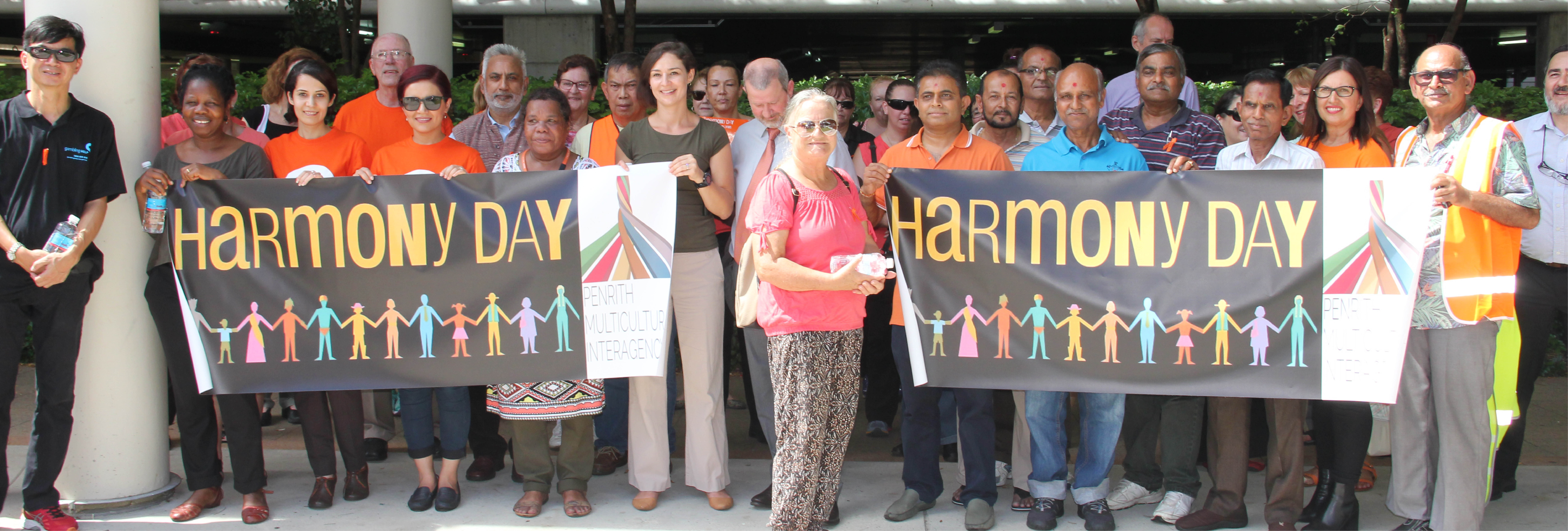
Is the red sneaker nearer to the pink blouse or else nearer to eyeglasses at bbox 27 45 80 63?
eyeglasses at bbox 27 45 80 63

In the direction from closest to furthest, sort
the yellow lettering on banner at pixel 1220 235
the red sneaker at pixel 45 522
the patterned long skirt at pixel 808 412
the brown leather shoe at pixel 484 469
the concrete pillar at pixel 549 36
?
the patterned long skirt at pixel 808 412, the yellow lettering on banner at pixel 1220 235, the red sneaker at pixel 45 522, the brown leather shoe at pixel 484 469, the concrete pillar at pixel 549 36

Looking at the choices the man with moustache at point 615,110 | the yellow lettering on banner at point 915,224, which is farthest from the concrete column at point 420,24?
the yellow lettering on banner at point 915,224

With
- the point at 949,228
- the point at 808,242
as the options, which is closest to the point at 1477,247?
the point at 949,228

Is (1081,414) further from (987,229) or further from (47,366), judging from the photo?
(47,366)

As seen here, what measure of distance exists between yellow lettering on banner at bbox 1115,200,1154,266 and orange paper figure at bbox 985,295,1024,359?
1.41 ft

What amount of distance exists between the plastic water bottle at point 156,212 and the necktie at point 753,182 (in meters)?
2.20

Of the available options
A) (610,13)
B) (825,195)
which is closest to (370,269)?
(825,195)

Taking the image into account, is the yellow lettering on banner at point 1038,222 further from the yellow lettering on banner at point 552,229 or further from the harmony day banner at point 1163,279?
the yellow lettering on banner at point 552,229

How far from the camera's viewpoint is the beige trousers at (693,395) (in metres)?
4.52

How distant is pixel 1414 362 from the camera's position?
400cm

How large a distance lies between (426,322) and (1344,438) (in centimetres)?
351

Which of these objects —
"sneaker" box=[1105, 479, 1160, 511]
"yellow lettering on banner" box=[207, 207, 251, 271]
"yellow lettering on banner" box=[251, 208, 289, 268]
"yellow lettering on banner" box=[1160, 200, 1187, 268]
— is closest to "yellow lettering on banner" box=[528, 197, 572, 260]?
"yellow lettering on banner" box=[251, 208, 289, 268]

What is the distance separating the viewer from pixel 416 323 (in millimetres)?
4383

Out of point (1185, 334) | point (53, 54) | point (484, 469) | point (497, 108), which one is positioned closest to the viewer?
point (53, 54)
